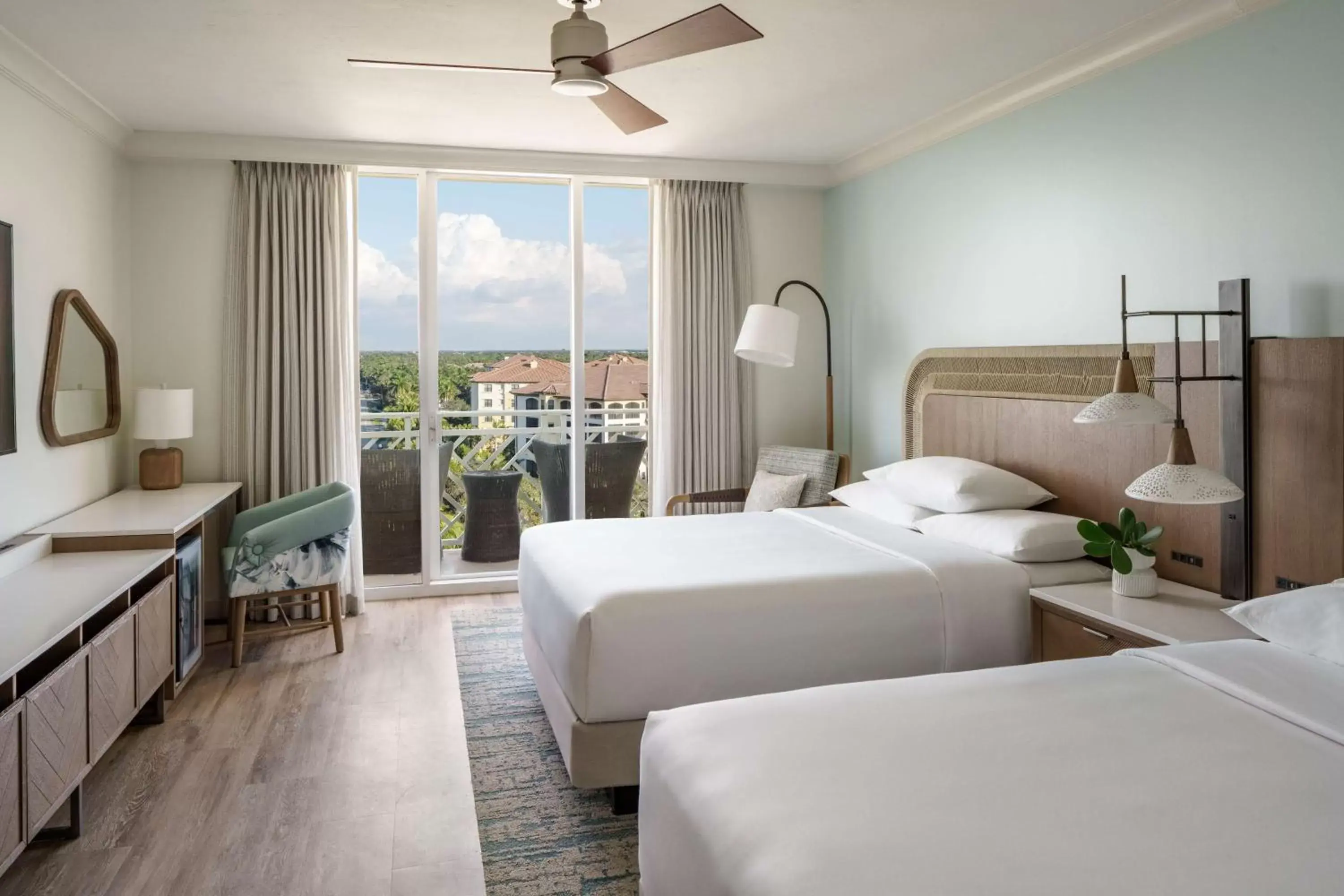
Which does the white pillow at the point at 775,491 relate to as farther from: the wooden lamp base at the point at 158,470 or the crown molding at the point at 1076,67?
the wooden lamp base at the point at 158,470

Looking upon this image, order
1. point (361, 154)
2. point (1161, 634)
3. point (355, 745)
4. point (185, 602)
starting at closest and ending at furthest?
point (1161, 634) < point (355, 745) < point (185, 602) < point (361, 154)

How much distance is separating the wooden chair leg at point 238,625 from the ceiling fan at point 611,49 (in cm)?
239

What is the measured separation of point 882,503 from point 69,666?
300 cm

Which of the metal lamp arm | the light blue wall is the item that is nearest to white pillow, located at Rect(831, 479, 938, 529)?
the light blue wall

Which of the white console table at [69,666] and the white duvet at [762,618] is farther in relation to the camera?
the white duvet at [762,618]

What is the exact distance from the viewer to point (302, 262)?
4.94 m

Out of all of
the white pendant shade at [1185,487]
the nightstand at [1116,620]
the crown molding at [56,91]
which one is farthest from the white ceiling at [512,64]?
the nightstand at [1116,620]

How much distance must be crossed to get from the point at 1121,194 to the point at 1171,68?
439mm

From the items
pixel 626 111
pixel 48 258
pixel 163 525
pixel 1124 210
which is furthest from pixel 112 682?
pixel 1124 210

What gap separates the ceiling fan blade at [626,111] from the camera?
3.10 meters

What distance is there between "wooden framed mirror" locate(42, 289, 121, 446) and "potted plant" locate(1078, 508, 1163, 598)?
12.5 feet

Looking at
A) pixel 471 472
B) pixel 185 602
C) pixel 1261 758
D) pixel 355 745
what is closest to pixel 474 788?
pixel 355 745

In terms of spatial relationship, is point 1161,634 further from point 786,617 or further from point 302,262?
point 302,262

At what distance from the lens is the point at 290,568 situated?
4164mm
